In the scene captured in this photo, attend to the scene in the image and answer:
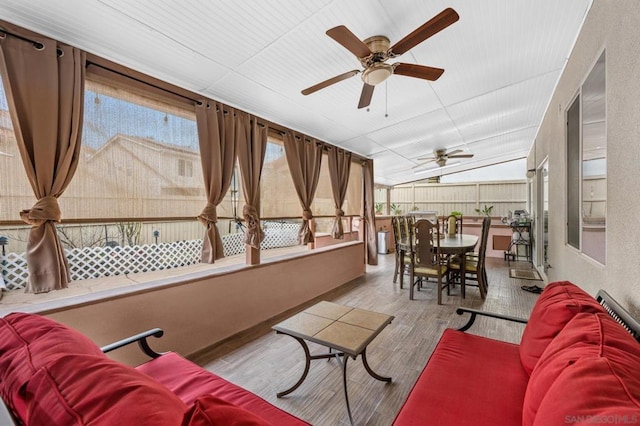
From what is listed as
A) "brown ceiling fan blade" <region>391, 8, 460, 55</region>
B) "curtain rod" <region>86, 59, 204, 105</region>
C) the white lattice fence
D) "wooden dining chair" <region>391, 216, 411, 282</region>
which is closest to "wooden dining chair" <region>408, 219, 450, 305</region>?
"wooden dining chair" <region>391, 216, 411, 282</region>

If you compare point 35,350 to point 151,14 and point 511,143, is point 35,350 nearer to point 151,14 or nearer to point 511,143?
point 151,14

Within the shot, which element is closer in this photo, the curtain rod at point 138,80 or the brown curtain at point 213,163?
the curtain rod at point 138,80

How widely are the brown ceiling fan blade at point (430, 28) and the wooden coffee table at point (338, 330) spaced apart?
72.5 inches

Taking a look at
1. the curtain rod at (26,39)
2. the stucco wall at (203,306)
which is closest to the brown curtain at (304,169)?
the stucco wall at (203,306)

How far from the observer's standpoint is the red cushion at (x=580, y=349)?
2.60 ft

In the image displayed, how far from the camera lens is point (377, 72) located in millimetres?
1952

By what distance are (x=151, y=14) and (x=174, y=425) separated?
80.1 inches

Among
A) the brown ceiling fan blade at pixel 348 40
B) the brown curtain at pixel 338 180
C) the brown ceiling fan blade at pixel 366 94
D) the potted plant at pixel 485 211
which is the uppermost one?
the brown ceiling fan blade at pixel 348 40

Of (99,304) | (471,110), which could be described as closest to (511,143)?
(471,110)

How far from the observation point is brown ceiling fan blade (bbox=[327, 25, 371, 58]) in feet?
5.00

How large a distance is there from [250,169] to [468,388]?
2.62 metres

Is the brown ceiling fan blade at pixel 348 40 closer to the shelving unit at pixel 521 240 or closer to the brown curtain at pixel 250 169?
the brown curtain at pixel 250 169

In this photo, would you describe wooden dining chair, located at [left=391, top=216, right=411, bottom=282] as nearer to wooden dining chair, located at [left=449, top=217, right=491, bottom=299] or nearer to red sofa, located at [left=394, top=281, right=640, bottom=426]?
wooden dining chair, located at [left=449, top=217, right=491, bottom=299]

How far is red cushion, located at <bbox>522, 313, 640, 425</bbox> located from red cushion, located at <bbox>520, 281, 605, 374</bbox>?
0.12 m
